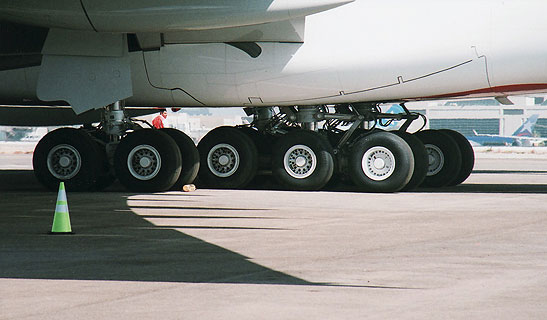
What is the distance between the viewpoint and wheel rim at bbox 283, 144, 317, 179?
18.6 meters

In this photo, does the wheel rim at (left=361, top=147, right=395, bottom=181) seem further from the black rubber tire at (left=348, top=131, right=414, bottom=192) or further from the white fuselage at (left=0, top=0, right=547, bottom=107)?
the white fuselage at (left=0, top=0, right=547, bottom=107)

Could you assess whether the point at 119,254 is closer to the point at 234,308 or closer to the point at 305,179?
the point at 234,308

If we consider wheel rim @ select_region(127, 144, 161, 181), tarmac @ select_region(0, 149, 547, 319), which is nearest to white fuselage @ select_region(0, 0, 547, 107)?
wheel rim @ select_region(127, 144, 161, 181)

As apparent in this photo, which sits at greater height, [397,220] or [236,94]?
[236,94]

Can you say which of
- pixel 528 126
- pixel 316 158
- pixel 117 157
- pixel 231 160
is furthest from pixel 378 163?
pixel 528 126

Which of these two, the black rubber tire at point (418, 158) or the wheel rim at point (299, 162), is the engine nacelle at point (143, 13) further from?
the black rubber tire at point (418, 158)

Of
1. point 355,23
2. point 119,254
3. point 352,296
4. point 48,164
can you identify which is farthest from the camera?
point 48,164

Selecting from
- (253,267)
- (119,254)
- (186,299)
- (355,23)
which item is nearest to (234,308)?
(186,299)

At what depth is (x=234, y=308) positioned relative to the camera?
7.25m

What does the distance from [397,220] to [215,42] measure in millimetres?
6062

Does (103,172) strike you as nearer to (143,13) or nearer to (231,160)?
(231,160)

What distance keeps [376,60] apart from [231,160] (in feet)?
11.8

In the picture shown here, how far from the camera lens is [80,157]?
18641 mm

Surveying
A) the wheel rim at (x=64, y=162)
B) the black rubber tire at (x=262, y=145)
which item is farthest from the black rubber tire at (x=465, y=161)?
the wheel rim at (x=64, y=162)
